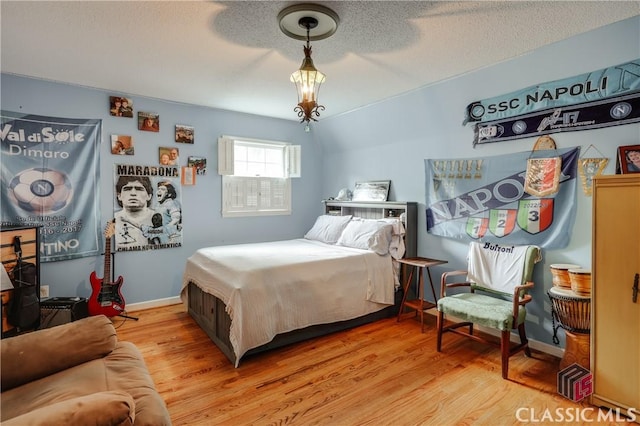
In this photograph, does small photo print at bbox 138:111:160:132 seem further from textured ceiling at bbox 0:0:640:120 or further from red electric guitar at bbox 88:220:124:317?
red electric guitar at bbox 88:220:124:317

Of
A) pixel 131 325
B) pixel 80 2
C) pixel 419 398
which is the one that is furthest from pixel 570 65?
pixel 131 325

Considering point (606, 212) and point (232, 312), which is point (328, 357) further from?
point (606, 212)

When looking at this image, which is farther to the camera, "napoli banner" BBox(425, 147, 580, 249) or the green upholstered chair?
"napoli banner" BBox(425, 147, 580, 249)

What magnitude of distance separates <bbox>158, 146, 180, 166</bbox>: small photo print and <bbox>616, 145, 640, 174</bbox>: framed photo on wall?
4320 millimetres

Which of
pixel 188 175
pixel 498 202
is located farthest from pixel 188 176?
pixel 498 202

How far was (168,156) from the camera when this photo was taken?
4129mm

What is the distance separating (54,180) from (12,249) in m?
0.86

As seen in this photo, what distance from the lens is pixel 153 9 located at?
212 cm

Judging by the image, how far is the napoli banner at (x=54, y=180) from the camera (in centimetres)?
325

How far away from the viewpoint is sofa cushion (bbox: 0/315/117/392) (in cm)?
144

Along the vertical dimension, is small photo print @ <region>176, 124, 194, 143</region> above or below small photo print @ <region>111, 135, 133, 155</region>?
above
